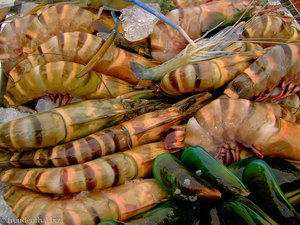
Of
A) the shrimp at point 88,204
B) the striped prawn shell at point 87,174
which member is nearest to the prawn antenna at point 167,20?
the striped prawn shell at point 87,174

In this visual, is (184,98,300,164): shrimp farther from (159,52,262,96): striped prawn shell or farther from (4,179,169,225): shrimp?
(4,179,169,225): shrimp

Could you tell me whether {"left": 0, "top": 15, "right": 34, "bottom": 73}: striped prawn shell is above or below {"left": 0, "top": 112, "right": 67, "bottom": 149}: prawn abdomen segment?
above

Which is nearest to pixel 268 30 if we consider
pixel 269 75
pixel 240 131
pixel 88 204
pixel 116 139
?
pixel 269 75

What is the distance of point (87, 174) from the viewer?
130 centimetres

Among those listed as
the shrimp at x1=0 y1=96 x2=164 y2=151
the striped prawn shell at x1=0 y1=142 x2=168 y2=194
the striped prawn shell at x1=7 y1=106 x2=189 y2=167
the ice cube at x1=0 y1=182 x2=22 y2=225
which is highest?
the shrimp at x1=0 y1=96 x2=164 y2=151

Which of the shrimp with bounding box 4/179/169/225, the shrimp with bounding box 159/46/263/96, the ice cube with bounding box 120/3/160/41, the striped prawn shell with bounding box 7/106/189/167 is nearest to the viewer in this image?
the shrimp with bounding box 4/179/169/225

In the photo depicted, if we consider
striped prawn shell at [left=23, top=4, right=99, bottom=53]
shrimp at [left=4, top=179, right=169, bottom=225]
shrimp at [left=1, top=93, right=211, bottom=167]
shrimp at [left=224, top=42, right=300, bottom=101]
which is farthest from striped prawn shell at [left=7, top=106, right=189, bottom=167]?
striped prawn shell at [left=23, top=4, right=99, bottom=53]

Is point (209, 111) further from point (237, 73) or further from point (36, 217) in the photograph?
point (36, 217)

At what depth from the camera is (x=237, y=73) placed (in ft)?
5.01

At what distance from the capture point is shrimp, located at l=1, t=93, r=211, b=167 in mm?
1365

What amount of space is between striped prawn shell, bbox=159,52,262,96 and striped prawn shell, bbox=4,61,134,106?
0.20m

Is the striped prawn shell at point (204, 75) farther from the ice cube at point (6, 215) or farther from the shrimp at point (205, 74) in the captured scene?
the ice cube at point (6, 215)

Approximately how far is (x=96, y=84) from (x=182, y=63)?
1.09ft

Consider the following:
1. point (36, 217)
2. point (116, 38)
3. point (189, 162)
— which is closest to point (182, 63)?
point (116, 38)
